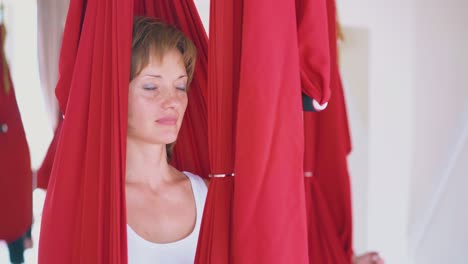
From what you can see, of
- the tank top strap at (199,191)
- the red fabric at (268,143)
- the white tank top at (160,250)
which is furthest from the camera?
the tank top strap at (199,191)

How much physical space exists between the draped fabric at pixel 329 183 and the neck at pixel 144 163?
0.37 m

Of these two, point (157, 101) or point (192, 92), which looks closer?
point (157, 101)

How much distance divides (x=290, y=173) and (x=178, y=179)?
1.10 feet

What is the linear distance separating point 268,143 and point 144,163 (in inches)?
13.1

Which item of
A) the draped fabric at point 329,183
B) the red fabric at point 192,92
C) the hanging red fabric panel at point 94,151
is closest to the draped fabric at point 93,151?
the hanging red fabric panel at point 94,151

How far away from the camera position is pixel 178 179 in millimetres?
1209

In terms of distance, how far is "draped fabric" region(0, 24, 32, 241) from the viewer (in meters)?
1.21

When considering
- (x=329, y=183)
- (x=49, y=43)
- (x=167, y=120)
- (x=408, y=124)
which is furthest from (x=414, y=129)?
(x=49, y=43)

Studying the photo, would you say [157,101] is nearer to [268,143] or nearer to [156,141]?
[156,141]

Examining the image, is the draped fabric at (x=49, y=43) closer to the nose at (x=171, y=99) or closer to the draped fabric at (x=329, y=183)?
the nose at (x=171, y=99)

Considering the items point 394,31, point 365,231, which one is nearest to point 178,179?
point 365,231

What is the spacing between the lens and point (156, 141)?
1125mm

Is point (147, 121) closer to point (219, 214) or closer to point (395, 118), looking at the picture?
point (219, 214)

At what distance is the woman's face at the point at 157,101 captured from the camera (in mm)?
1100
